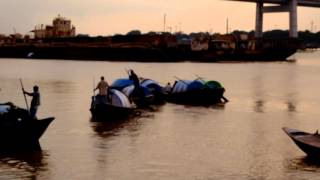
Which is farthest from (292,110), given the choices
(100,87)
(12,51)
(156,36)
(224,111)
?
(12,51)

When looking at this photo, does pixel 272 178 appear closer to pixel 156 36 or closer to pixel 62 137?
pixel 62 137

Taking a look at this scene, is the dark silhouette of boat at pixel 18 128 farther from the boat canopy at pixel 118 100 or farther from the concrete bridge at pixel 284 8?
the concrete bridge at pixel 284 8

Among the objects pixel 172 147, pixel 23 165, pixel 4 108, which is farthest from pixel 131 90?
pixel 23 165

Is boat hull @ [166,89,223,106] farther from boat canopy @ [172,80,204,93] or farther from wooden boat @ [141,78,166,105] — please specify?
wooden boat @ [141,78,166,105]

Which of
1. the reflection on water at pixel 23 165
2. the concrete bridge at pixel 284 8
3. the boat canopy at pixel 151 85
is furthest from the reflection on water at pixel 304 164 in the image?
the concrete bridge at pixel 284 8

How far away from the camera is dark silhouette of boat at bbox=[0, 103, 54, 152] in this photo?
15367mm

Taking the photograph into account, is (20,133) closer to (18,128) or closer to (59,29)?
(18,128)

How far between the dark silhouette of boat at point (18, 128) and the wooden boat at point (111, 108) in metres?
7.02

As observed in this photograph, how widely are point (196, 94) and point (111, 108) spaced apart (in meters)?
7.86

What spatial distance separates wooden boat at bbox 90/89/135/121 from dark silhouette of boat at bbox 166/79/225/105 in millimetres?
6639

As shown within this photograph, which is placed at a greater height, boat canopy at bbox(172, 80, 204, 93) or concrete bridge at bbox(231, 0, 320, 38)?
concrete bridge at bbox(231, 0, 320, 38)

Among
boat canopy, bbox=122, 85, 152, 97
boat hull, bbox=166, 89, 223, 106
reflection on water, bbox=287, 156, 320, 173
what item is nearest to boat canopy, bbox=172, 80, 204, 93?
boat hull, bbox=166, 89, 223, 106

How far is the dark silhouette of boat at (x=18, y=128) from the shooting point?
15367 mm

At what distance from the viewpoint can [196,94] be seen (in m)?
30.1
